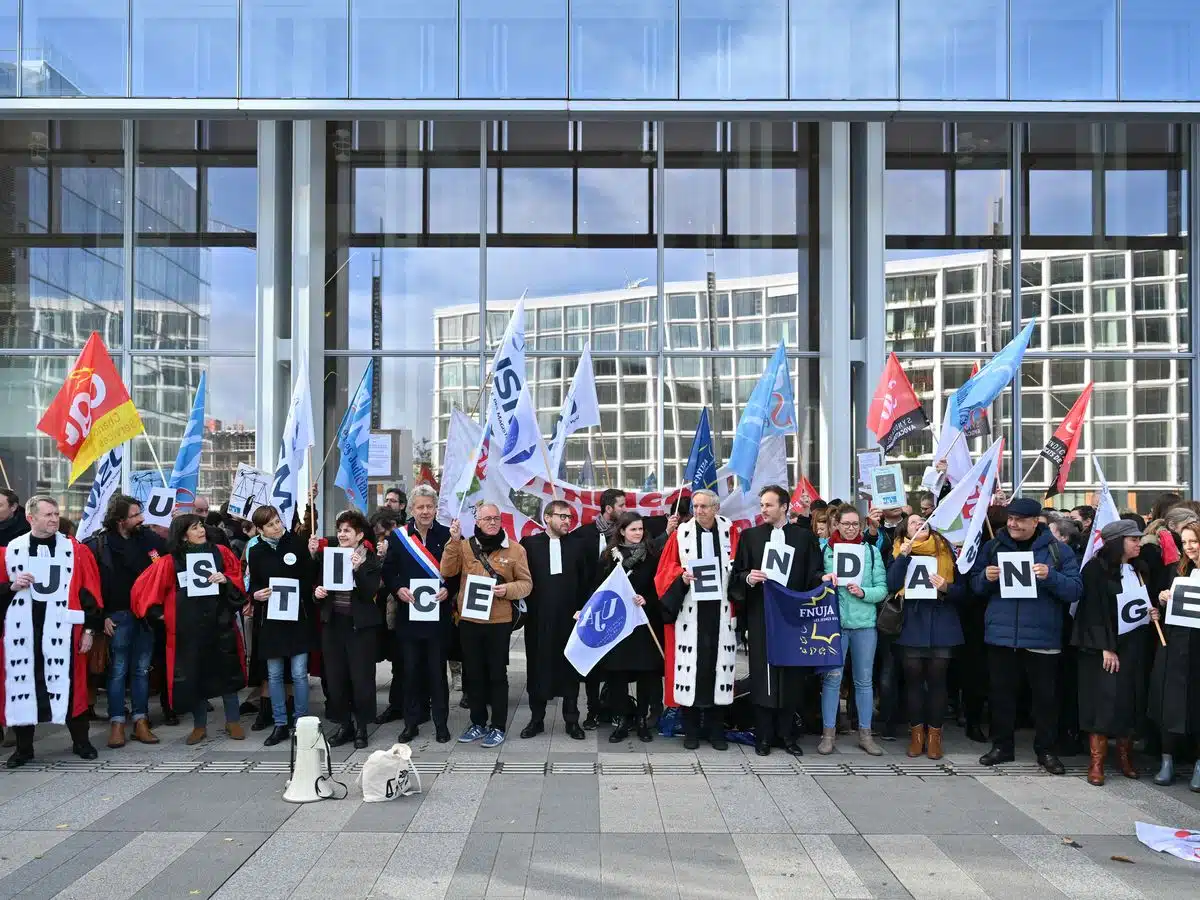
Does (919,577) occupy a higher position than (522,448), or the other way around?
(522,448)

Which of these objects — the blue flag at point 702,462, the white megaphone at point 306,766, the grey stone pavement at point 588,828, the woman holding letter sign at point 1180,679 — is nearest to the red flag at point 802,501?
the blue flag at point 702,462

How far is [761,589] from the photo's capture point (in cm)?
913

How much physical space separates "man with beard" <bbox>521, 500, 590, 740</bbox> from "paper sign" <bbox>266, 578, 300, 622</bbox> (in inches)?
77.6

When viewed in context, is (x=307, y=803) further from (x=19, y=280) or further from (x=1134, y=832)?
(x=19, y=280)

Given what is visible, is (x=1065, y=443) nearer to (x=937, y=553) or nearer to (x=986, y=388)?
(x=986, y=388)

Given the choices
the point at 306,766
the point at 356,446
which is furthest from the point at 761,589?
the point at 356,446

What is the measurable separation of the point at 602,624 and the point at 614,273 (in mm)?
8783

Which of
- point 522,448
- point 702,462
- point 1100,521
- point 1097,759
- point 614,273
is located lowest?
point 1097,759

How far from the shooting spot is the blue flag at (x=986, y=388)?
10.2 meters

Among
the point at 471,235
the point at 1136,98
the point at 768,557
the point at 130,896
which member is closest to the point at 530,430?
the point at 768,557

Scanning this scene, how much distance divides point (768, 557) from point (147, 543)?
537 centimetres

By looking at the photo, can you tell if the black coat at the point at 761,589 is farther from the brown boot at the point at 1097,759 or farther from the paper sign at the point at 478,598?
the brown boot at the point at 1097,759

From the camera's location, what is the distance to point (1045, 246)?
17.0 m

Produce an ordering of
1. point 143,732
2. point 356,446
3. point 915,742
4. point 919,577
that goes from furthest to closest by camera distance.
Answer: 1. point 356,446
2. point 143,732
3. point 915,742
4. point 919,577
